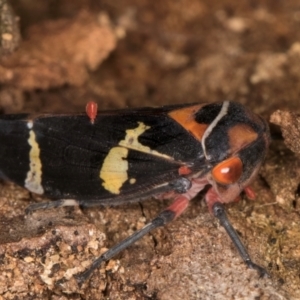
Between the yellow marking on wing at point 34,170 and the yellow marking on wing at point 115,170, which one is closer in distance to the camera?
the yellow marking on wing at point 115,170

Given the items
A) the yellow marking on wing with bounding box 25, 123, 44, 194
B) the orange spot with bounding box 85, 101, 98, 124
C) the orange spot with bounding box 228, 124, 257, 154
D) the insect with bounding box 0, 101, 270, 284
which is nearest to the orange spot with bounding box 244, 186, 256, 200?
the insect with bounding box 0, 101, 270, 284

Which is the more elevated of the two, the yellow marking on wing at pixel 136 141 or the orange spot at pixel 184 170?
the yellow marking on wing at pixel 136 141

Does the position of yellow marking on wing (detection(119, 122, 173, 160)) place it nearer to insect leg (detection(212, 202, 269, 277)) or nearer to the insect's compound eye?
the insect's compound eye

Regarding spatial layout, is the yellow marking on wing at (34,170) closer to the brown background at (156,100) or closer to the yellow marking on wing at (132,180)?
the brown background at (156,100)

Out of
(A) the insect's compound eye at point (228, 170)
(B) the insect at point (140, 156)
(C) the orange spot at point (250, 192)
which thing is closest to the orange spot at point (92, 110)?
(B) the insect at point (140, 156)

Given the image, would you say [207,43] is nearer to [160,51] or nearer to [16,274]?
[160,51]

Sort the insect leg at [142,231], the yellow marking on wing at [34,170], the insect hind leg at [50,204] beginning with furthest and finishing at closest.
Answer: the yellow marking on wing at [34,170], the insect hind leg at [50,204], the insect leg at [142,231]

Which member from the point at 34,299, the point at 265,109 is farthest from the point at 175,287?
the point at 265,109
